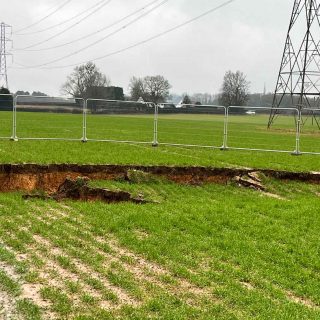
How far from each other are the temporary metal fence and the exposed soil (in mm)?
5194

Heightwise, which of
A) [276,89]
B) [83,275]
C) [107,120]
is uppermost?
[276,89]

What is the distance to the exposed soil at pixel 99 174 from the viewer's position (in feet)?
44.7

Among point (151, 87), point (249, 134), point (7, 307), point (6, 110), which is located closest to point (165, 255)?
point (7, 307)

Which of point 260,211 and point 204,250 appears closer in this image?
point 204,250

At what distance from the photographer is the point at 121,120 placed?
83.9ft

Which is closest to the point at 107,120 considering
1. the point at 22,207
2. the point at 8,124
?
the point at 8,124

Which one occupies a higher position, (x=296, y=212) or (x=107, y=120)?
(x=107, y=120)

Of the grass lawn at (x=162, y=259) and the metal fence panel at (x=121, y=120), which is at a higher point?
the metal fence panel at (x=121, y=120)

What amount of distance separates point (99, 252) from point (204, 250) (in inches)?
62.6

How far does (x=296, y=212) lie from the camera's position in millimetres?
10250

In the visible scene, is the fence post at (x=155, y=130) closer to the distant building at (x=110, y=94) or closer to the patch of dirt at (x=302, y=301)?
the patch of dirt at (x=302, y=301)

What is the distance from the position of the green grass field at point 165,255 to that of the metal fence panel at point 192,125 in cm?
876

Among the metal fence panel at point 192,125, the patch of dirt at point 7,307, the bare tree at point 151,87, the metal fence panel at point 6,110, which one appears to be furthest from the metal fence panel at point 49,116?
the bare tree at point 151,87

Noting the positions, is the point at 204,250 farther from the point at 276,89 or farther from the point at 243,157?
the point at 276,89
